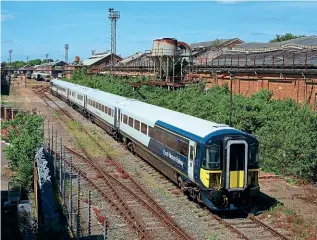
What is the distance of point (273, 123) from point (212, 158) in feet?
31.9

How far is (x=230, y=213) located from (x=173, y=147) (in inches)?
123

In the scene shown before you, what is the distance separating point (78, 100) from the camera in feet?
140

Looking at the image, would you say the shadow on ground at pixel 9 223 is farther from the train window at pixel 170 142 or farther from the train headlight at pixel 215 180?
the train headlight at pixel 215 180

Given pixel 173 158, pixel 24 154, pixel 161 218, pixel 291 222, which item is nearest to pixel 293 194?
pixel 291 222

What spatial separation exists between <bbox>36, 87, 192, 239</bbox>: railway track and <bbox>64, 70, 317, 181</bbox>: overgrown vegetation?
6193 millimetres

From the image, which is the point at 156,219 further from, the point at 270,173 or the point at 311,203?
the point at 270,173

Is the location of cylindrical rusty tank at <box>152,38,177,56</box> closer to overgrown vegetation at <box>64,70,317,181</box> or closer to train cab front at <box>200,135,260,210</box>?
overgrown vegetation at <box>64,70,317,181</box>

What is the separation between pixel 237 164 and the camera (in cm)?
1382

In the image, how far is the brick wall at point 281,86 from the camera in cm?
2602

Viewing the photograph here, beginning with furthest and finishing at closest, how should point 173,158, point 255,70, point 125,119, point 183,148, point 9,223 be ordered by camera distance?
point 255,70
point 125,119
point 9,223
point 173,158
point 183,148

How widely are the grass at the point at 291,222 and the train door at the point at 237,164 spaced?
4.37ft

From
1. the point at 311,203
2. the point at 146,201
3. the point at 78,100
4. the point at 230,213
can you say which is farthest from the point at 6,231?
the point at 78,100

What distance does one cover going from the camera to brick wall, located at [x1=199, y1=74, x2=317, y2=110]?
26016 mm

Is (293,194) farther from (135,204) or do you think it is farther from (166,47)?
(166,47)
